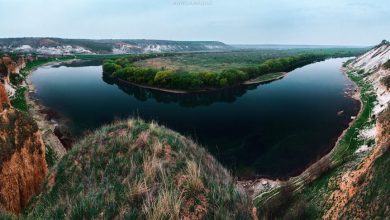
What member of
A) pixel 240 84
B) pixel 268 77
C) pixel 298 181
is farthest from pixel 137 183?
pixel 268 77

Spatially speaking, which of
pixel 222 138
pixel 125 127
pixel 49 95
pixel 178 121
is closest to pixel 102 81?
pixel 49 95

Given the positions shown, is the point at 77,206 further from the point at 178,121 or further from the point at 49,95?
the point at 49,95

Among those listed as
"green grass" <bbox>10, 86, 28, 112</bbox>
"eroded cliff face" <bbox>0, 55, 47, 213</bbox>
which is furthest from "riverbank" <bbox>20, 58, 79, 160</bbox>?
"eroded cliff face" <bbox>0, 55, 47, 213</bbox>

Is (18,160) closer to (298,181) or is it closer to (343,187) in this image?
(343,187)

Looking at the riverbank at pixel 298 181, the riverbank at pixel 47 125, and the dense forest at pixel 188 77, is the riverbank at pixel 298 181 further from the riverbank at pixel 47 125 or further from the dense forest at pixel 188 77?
the dense forest at pixel 188 77

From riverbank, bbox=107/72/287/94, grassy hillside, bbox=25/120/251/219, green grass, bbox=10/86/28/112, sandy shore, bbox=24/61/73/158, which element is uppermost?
grassy hillside, bbox=25/120/251/219

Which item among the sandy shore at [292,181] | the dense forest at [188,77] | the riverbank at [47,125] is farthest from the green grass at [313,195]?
the dense forest at [188,77]

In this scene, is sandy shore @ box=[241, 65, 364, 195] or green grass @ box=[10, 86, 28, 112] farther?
green grass @ box=[10, 86, 28, 112]

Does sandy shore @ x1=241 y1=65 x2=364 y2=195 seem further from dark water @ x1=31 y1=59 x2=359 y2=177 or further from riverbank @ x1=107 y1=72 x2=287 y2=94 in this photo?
riverbank @ x1=107 y1=72 x2=287 y2=94
